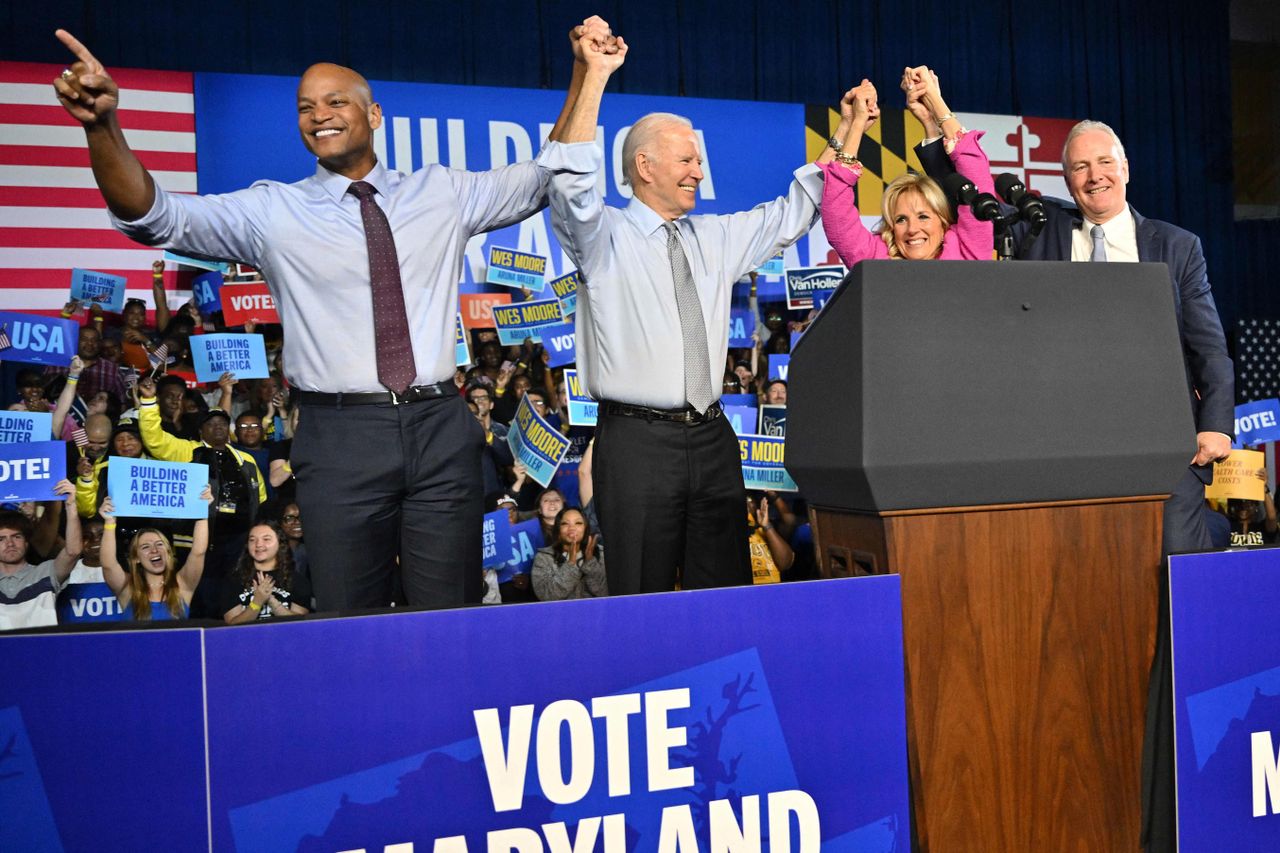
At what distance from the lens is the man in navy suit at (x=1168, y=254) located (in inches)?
65.7

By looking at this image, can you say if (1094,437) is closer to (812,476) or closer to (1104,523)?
(1104,523)

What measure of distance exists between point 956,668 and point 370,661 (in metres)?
0.59

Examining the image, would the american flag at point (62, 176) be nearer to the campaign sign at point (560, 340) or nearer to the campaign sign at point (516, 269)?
the campaign sign at point (516, 269)

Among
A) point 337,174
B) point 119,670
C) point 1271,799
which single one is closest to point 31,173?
point 337,174

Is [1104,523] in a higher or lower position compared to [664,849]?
higher

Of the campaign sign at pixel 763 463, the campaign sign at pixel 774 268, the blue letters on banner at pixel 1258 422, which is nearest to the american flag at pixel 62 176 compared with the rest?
the campaign sign at pixel 774 268

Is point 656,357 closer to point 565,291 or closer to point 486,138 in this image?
point 565,291

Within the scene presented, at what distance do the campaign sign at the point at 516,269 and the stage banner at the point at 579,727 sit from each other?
4.87 m

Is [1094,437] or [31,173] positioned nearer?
[1094,437]

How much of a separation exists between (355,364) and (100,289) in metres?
4.43

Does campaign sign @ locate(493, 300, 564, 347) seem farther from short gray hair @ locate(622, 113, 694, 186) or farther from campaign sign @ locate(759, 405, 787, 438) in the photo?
short gray hair @ locate(622, 113, 694, 186)

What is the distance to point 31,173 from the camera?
5723 mm

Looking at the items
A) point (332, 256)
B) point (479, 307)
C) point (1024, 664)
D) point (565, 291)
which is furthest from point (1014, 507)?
point (479, 307)

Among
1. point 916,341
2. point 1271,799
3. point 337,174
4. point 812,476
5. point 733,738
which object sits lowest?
point 1271,799
